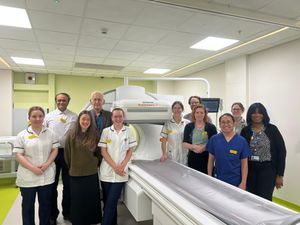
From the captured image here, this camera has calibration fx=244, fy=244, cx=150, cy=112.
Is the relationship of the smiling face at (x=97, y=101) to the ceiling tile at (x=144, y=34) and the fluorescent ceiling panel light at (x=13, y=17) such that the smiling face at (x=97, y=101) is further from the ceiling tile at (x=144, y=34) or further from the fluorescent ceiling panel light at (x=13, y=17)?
the fluorescent ceiling panel light at (x=13, y=17)

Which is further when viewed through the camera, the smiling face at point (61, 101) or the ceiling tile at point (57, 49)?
the ceiling tile at point (57, 49)

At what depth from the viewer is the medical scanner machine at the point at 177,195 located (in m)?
1.32

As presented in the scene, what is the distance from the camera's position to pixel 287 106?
3924mm

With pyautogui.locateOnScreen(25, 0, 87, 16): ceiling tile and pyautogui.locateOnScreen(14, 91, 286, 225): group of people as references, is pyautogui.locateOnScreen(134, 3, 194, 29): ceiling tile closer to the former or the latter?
pyautogui.locateOnScreen(25, 0, 87, 16): ceiling tile

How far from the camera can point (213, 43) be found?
159 inches

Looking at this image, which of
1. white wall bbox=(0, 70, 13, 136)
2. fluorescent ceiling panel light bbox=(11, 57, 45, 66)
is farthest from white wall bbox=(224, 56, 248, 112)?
white wall bbox=(0, 70, 13, 136)

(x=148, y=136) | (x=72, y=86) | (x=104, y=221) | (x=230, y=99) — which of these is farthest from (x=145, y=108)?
(x=72, y=86)

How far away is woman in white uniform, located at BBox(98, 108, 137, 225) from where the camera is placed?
235cm

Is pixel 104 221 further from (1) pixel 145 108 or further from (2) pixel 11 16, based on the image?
(2) pixel 11 16

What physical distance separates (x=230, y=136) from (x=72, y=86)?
235 inches

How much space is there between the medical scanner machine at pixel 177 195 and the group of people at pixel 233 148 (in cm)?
19

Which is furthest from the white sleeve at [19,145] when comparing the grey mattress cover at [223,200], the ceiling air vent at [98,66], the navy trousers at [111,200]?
the ceiling air vent at [98,66]

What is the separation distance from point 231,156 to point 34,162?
1.79 metres

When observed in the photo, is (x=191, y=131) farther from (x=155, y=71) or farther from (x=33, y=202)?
(x=155, y=71)
